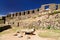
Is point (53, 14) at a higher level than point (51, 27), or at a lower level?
higher

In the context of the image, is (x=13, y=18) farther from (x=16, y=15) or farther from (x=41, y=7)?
(x=41, y=7)

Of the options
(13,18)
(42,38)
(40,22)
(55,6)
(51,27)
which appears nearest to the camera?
(42,38)

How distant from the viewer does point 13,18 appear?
2766 cm

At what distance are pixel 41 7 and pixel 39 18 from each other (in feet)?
12.8

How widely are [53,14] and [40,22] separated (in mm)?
2080

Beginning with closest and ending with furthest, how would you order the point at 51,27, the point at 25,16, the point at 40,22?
the point at 51,27 → the point at 40,22 → the point at 25,16

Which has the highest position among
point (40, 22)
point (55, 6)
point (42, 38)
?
point (55, 6)

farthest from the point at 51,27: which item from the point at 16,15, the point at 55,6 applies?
the point at 16,15

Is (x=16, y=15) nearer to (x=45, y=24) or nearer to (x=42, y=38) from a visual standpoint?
(x=45, y=24)

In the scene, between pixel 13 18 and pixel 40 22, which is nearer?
pixel 40 22

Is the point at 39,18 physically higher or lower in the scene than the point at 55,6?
lower

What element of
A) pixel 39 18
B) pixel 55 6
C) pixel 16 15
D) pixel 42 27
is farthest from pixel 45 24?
pixel 16 15

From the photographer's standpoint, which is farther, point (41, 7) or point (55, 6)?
point (41, 7)

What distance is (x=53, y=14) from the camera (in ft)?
63.5
